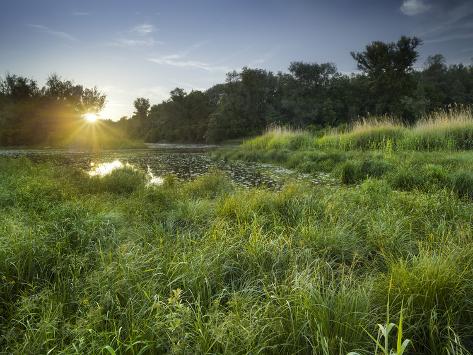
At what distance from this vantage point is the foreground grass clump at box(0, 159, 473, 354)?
6.61 feet

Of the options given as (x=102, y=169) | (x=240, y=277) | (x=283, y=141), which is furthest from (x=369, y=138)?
(x=240, y=277)

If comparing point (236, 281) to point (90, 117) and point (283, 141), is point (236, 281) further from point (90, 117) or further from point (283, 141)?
point (90, 117)

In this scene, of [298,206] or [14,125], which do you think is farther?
[14,125]

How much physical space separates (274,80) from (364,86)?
13.9 metres

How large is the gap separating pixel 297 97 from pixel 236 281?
144 feet

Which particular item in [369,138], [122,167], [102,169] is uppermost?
[369,138]

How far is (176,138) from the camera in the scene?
56.9 meters

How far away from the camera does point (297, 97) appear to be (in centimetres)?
4391

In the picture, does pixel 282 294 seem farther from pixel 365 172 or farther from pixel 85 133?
pixel 85 133

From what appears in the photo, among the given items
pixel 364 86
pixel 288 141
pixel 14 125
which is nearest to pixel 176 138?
pixel 14 125

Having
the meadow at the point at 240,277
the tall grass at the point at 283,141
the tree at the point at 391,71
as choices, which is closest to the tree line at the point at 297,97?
the tree at the point at 391,71

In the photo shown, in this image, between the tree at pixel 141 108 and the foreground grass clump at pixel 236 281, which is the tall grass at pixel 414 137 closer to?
the foreground grass clump at pixel 236 281

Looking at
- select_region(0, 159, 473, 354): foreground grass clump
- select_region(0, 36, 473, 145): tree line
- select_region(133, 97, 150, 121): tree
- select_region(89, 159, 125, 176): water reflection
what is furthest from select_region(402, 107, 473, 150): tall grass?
select_region(133, 97, 150, 121): tree

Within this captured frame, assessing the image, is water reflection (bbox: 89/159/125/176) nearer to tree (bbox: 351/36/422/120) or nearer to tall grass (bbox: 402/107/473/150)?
tall grass (bbox: 402/107/473/150)
